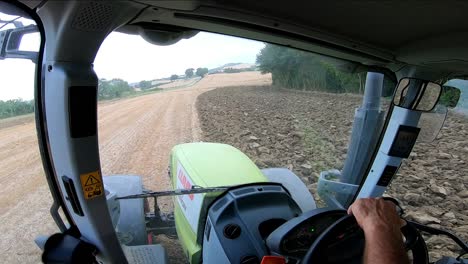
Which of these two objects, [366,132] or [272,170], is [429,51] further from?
[272,170]

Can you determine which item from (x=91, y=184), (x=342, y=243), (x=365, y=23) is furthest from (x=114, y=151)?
(x=342, y=243)

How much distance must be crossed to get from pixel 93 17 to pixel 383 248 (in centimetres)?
115

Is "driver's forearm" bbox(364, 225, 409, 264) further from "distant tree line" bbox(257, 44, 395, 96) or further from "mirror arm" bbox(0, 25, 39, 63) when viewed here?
"mirror arm" bbox(0, 25, 39, 63)

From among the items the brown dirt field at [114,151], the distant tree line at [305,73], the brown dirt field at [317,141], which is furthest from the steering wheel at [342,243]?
the brown dirt field at [317,141]

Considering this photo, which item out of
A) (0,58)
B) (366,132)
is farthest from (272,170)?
(0,58)

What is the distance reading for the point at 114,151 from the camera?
124 inches

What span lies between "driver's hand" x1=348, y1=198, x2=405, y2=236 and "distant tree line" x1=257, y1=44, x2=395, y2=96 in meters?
1.04

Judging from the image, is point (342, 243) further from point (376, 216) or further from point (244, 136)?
point (244, 136)

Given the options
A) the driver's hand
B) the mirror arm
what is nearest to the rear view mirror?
the driver's hand

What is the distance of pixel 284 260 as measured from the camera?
1.37m

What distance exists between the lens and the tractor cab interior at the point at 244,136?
4.55 ft

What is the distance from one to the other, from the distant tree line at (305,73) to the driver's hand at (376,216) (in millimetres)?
1043

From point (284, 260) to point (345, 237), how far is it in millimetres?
220

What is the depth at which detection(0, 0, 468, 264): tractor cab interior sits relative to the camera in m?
1.39
